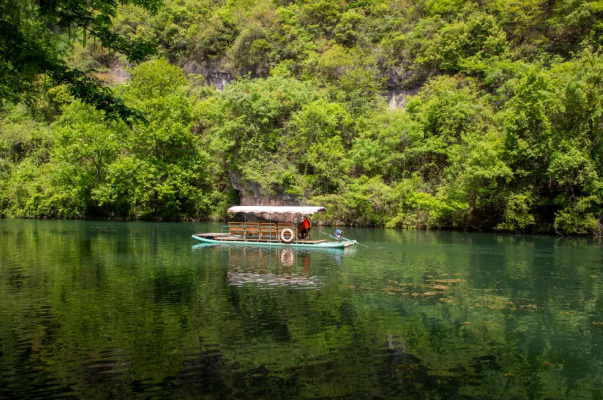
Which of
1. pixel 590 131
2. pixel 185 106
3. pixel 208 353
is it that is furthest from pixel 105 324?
pixel 185 106

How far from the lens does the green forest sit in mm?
43312

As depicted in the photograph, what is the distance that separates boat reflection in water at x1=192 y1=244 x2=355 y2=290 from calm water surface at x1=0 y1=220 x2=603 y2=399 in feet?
0.53

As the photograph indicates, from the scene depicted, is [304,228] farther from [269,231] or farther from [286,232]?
[269,231]

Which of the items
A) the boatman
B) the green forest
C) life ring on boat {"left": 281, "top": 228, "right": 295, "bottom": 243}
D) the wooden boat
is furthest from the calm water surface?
the green forest

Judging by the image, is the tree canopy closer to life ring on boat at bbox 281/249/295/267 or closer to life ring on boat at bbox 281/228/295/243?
life ring on boat at bbox 281/249/295/267

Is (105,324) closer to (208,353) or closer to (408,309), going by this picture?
(208,353)

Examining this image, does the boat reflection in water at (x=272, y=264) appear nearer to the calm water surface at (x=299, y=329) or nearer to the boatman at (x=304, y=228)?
the calm water surface at (x=299, y=329)

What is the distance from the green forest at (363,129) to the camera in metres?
43.3

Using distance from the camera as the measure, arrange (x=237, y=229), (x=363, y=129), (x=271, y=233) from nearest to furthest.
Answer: (x=271, y=233), (x=237, y=229), (x=363, y=129)

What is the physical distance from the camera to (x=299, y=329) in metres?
12.8

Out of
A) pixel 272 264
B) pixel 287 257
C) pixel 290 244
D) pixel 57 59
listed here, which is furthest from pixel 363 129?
pixel 57 59

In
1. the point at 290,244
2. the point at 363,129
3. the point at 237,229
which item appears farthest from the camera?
the point at 363,129

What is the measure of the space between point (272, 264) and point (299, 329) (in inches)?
491

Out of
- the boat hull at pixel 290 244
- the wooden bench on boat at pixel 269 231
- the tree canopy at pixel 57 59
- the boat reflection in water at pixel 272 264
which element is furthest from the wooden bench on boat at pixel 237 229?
the tree canopy at pixel 57 59
